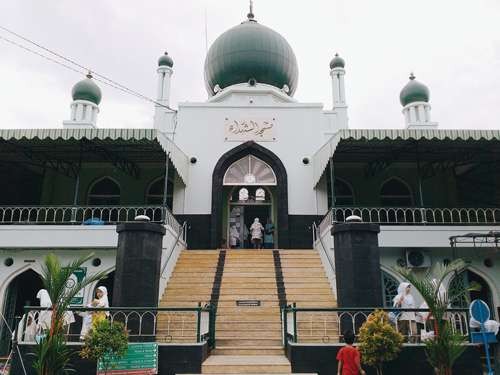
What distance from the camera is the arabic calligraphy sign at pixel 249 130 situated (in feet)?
49.8

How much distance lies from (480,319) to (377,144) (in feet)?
18.4

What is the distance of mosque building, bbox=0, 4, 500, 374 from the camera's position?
11.5 meters

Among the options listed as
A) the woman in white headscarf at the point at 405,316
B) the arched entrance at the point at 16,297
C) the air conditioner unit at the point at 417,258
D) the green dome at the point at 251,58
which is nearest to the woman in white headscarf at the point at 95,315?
the arched entrance at the point at 16,297

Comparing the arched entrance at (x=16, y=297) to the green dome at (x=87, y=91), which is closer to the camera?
the arched entrance at (x=16, y=297)

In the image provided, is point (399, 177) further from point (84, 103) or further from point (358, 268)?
point (84, 103)

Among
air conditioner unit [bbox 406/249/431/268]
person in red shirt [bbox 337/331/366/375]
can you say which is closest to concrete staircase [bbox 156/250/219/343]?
person in red shirt [bbox 337/331/366/375]

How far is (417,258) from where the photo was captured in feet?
38.4

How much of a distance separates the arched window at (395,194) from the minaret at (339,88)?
2.68m

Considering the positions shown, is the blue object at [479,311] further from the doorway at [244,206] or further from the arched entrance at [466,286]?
the doorway at [244,206]

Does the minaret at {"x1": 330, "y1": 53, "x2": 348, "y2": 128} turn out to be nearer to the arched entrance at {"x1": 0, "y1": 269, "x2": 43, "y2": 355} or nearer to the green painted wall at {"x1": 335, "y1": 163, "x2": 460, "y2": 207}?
the green painted wall at {"x1": 335, "y1": 163, "x2": 460, "y2": 207}

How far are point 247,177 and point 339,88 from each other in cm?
523

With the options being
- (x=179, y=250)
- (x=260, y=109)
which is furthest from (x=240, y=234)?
(x=260, y=109)

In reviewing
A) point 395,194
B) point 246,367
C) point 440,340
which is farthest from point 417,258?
point 246,367

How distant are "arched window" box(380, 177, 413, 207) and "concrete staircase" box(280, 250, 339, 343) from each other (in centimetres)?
417
